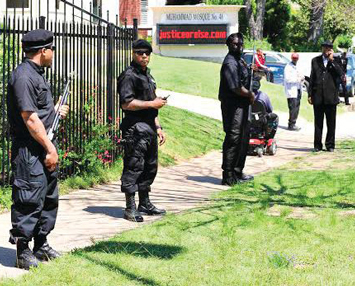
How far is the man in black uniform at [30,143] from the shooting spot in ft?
20.5

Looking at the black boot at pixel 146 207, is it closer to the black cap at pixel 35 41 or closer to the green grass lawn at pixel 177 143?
the green grass lawn at pixel 177 143

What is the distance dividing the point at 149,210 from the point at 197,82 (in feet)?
55.8

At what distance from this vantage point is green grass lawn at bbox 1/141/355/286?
620 cm

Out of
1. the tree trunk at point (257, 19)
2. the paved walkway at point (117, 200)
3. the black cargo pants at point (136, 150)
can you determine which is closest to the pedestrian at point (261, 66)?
the paved walkway at point (117, 200)

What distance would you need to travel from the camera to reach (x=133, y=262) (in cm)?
662

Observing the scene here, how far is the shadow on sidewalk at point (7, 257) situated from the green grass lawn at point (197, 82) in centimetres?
1587

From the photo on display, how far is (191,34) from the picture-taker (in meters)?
34.7

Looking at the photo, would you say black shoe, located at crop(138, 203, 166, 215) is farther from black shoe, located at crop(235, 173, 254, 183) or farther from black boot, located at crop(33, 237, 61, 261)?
black shoe, located at crop(235, 173, 254, 183)

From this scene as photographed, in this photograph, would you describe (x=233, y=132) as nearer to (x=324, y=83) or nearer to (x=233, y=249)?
(x=233, y=249)

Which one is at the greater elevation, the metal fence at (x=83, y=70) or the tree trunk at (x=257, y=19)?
the tree trunk at (x=257, y=19)

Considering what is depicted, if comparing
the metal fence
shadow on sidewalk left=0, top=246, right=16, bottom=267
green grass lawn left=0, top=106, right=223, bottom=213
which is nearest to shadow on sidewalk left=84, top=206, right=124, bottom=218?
green grass lawn left=0, top=106, right=223, bottom=213

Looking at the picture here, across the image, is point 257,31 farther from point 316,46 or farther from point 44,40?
point 44,40

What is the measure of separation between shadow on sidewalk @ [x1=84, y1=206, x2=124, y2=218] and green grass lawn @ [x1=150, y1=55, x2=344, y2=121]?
13.6 metres

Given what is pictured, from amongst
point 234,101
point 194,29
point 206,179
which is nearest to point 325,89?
point 206,179
